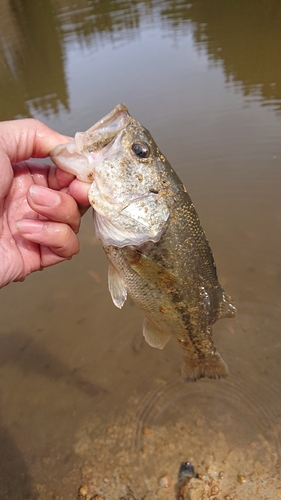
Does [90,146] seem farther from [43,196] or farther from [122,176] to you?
[43,196]

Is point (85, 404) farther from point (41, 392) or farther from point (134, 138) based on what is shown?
point (134, 138)

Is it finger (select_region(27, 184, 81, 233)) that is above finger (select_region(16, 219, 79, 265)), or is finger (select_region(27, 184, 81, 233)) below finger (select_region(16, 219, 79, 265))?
above

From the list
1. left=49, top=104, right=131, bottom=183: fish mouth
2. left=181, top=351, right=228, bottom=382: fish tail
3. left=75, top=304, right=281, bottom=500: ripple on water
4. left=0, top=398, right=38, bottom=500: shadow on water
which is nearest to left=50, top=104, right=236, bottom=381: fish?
left=49, top=104, right=131, bottom=183: fish mouth

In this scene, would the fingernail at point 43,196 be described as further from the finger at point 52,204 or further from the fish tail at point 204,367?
the fish tail at point 204,367

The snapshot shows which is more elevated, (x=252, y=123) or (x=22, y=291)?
(x=252, y=123)

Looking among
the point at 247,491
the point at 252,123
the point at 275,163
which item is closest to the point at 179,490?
the point at 247,491

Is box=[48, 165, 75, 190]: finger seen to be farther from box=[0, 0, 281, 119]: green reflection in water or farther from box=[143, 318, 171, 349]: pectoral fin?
box=[0, 0, 281, 119]: green reflection in water
